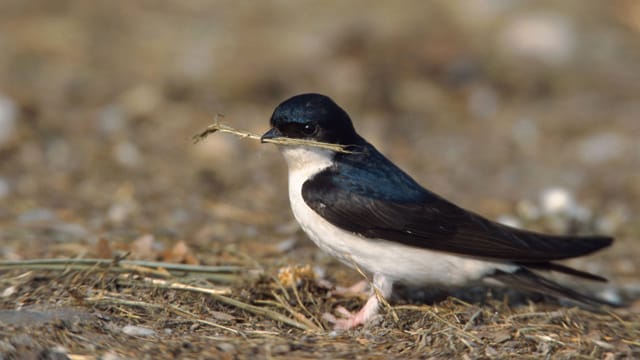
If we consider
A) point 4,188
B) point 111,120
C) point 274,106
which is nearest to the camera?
point 4,188

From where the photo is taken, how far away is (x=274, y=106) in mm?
7863

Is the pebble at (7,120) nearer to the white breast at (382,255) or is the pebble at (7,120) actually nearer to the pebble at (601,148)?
the white breast at (382,255)

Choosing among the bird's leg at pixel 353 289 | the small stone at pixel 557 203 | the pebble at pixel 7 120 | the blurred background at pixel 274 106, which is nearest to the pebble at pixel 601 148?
the blurred background at pixel 274 106

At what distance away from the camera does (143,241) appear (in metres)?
4.77

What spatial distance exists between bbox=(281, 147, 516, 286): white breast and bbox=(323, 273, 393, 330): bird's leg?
4 cm

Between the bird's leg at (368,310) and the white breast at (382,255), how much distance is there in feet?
0.12

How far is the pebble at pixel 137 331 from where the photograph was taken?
3.63 metres

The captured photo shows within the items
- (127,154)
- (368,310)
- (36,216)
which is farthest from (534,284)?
(127,154)

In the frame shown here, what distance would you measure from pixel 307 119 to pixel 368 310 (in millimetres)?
765

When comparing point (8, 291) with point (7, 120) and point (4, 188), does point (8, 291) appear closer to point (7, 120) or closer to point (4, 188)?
point (4, 188)

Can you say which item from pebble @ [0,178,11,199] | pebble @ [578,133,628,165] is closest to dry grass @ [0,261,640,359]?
pebble @ [0,178,11,199]

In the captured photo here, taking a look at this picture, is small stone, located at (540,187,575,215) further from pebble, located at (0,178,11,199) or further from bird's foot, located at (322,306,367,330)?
pebble, located at (0,178,11,199)

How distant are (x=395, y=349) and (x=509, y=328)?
474 millimetres

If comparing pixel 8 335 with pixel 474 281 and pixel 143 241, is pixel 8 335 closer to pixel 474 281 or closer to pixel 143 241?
pixel 143 241
